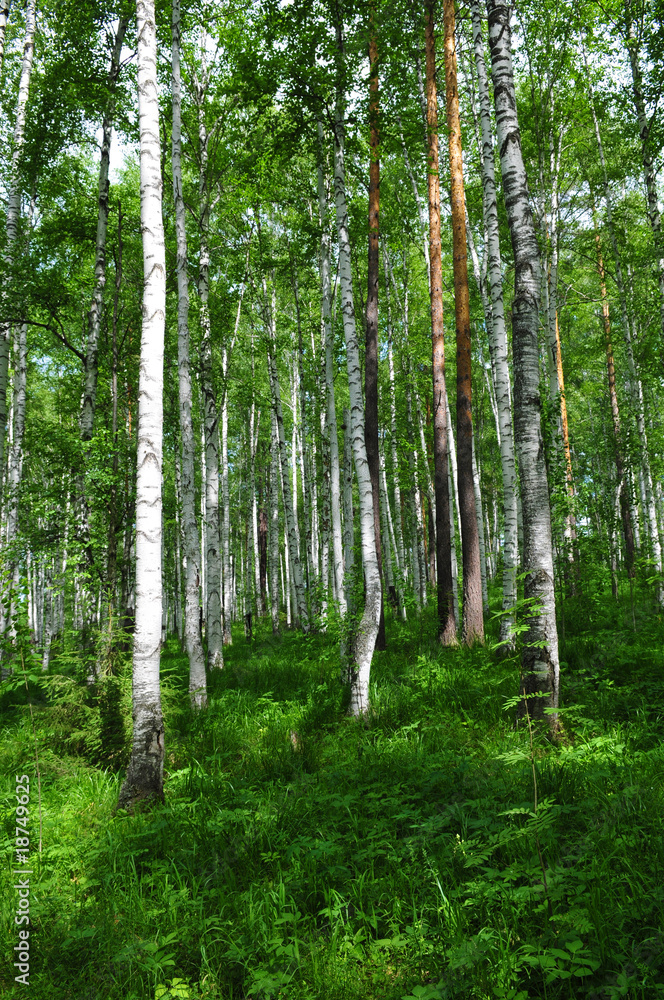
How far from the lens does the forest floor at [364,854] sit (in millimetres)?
2227

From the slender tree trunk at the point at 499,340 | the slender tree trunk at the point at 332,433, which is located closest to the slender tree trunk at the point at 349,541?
the slender tree trunk at the point at 332,433

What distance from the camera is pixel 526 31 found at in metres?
10.7

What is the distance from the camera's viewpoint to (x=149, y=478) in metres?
4.47

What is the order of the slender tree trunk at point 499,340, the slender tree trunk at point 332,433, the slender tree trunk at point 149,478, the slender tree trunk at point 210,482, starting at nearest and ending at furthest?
the slender tree trunk at point 149,478, the slender tree trunk at point 499,340, the slender tree trunk at point 210,482, the slender tree trunk at point 332,433

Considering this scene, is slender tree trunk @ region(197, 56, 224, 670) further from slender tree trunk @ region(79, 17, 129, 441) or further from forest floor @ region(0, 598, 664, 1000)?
forest floor @ region(0, 598, 664, 1000)

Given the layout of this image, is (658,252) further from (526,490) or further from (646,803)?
(646,803)

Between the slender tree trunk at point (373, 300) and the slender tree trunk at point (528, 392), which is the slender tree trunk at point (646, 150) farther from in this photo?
the slender tree trunk at point (528, 392)

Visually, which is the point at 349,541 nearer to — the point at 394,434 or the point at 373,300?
the point at 373,300

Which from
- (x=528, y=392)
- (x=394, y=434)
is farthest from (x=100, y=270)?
(x=394, y=434)

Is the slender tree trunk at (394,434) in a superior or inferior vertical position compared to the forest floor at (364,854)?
superior

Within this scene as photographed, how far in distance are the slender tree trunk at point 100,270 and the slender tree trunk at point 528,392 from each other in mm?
6992

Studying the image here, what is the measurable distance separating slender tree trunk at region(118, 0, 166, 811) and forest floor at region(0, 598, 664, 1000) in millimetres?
374

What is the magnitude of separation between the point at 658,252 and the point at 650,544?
532 centimetres

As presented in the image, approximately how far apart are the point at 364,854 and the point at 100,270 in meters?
9.64
